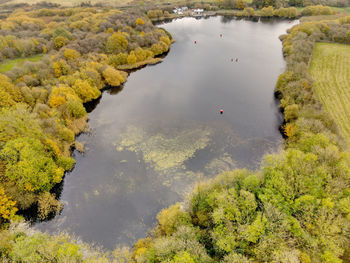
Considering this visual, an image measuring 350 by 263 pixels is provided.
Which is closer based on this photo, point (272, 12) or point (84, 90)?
point (84, 90)

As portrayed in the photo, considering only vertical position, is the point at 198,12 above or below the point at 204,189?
above

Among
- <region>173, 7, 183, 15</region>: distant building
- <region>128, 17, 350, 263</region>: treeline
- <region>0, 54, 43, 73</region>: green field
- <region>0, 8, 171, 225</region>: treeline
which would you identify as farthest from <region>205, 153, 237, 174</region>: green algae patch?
<region>173, 7, 183, 15</region>: distant building

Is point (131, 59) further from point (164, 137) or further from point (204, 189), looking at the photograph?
point (204, 189)

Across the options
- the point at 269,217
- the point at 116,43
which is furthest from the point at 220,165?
the point at 116,43

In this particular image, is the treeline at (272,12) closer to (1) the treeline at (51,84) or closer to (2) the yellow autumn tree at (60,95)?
(1) the treeline at (51,84)

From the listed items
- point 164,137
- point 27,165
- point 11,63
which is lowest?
point 164,137

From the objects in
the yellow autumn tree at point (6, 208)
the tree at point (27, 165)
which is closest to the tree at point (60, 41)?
the tree at point (27, 165)
